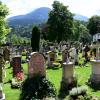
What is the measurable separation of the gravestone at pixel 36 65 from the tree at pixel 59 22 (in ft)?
175

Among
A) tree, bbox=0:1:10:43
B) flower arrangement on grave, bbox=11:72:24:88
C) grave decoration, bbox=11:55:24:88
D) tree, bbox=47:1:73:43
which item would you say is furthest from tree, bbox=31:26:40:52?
flower arrangement on grave, bbox=11:72:24:88

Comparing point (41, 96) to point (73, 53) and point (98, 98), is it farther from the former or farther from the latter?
point (73, 53)

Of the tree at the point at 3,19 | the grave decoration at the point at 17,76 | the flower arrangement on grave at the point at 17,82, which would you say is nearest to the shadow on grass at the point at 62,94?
the flower arrangement on grave at the point at 17,82

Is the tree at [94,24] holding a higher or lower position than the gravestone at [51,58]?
higher

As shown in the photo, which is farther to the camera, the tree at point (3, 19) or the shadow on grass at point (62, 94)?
the tree at point (3, 19)

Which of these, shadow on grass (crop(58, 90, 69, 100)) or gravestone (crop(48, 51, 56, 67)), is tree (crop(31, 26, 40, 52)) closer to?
gravestone (crop(48, 51, 56, 67))

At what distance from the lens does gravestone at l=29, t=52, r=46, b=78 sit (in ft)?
57.9

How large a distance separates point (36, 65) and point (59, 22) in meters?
55.0

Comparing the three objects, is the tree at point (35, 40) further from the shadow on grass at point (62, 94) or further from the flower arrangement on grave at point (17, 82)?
the shadow on grass at point (62, 94)

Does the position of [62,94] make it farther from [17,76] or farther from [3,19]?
[3,19]

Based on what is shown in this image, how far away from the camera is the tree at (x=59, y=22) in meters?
71.6

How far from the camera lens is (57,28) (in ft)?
236

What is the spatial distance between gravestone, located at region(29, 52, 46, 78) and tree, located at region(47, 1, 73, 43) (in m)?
53.4

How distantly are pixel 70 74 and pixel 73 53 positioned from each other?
511 inches
